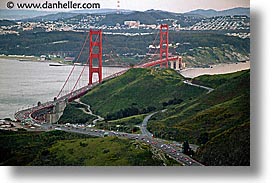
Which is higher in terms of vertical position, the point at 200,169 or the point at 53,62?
the point at 53,62

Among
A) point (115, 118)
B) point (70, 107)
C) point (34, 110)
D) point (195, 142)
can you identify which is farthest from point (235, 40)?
point (34, 110)

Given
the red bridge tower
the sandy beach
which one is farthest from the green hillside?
the red bridge tower

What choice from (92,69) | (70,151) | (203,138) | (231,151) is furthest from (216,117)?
(70,151)

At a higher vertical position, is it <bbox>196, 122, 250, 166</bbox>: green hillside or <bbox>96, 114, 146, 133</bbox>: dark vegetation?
<bbox>96, 114, 146, 133</bbox>: dark vegetation

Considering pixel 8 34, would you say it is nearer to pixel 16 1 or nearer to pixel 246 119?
pixel 16 1

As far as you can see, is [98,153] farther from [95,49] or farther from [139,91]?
[95,49]

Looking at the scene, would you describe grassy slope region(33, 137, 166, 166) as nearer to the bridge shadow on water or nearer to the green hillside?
the bridge shadow on water
